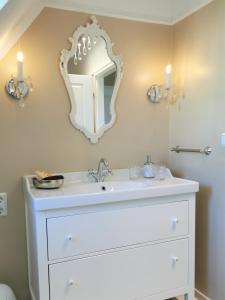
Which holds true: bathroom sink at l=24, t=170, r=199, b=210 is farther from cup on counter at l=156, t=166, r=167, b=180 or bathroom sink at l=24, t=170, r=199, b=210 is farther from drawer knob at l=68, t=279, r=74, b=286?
drawer knob at l=68, t=279, r=74, b=286

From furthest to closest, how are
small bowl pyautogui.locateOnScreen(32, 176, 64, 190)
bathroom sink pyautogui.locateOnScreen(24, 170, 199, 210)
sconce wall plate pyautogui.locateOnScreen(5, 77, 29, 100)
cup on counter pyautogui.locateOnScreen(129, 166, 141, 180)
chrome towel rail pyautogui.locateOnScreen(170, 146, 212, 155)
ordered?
cup on counter pyautogui.locateOnScreen(129, 166, 141, 180) < chrome towel rail pyautogui.locateOnScreen(170, 146, 212, 155) < sconce wall plate pyautogui.locateOnScreen(5, 77, 29, 100) < small bowl pyautogui.locateOnScreen(32, 176, 64, 190) < bathroom sink pyautogui.locateOnScreen(24, 170, 199, 210)

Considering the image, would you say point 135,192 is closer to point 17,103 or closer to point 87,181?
point 87,181

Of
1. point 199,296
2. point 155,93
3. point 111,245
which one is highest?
point 155,93

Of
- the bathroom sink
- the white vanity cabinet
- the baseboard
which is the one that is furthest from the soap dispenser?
the baseboard

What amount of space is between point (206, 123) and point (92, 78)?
34.1 inches

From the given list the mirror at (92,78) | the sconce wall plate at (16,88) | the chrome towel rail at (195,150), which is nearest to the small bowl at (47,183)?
the mirror at (92,78)

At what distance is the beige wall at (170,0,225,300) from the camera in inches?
75.0

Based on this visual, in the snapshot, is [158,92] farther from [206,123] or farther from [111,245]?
[111,245]

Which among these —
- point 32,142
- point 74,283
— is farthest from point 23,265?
point 32,142

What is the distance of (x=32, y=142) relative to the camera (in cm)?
197

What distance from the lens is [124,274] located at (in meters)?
1.74

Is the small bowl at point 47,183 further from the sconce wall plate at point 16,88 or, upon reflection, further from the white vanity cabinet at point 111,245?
the sconce wall plate at point 16,88

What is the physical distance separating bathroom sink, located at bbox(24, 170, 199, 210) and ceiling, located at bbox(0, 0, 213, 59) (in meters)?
0.93

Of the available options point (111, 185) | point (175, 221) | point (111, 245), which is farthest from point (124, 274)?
point (111, 185)
